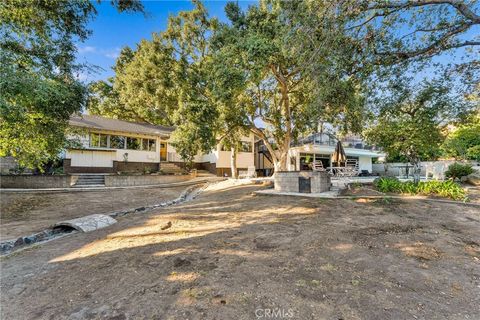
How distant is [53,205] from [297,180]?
1106 centimetres

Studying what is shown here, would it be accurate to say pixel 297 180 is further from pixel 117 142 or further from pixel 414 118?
pixel 117 142

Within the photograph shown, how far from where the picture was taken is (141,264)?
11.9 feet

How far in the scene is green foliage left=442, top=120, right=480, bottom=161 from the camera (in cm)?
1853

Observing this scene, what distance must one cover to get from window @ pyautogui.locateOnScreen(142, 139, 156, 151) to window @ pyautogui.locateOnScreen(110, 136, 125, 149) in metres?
1.72

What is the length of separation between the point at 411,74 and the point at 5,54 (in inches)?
498

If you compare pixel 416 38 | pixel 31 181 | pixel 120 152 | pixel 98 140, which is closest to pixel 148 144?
pixel 120 152

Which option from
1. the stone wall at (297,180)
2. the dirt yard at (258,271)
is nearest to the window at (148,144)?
the stone wall at (297,180)

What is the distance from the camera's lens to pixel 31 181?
13.2m

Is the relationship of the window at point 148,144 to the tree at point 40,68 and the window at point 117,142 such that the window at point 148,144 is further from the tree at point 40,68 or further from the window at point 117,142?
the tree at point 40,68

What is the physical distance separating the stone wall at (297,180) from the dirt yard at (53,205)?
616 cm

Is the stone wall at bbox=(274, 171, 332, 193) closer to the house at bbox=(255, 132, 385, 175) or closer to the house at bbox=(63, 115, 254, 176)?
the house at bbox=(63, 115, 254, 176)

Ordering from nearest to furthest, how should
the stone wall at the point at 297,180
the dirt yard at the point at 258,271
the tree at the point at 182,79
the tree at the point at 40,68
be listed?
the dirt yard at the point at 258,271
the tree at the point at 40,68
the stone wall at the point at 297,180
the tree at the point at 182,79

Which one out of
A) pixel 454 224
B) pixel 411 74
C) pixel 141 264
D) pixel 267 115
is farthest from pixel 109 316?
pixel 267 115

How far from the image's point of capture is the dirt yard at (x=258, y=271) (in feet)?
8.07
